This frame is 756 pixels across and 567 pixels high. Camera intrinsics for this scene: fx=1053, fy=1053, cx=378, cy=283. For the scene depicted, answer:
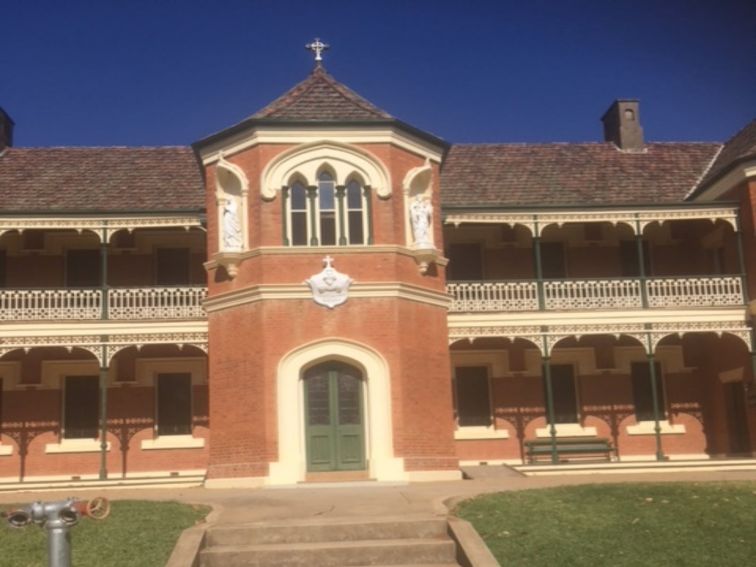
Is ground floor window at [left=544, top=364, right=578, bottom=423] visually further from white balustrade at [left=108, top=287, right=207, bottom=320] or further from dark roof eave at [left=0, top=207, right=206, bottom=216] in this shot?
dark roof eave at [left=0, top=207, right=206, bottom=216]

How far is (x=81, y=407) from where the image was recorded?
26.2m

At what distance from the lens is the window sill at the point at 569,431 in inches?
1045

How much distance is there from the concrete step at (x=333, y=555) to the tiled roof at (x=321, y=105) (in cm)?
1141

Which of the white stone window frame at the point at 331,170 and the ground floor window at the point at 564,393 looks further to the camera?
the ground floor window at the point at 564,393

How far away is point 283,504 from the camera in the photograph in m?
15.8

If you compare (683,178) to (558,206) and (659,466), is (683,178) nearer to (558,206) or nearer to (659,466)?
(558,206)

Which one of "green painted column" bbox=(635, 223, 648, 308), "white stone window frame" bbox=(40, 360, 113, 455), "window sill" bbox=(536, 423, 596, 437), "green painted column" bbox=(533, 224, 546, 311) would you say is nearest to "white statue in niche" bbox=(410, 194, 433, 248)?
"green painted column" bbox=(533, 224, 546, 311)

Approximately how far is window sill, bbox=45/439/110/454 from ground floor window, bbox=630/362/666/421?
13442mm

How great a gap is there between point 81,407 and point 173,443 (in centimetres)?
251

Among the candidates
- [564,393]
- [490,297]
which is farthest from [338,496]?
[564,393]

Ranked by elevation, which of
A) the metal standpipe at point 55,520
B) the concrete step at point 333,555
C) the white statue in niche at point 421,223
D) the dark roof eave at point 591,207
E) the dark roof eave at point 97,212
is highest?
the dark roof eave at point 97,212

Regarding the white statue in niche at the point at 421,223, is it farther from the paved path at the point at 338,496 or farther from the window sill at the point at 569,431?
the window sill at the point at 569,431

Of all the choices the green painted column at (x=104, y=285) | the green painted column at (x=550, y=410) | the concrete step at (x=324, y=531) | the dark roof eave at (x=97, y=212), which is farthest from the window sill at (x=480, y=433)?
the concrete step at (x=324, y=531)

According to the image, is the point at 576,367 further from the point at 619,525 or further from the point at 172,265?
the point at 619,525
